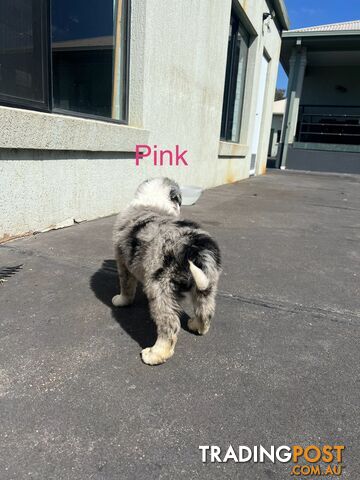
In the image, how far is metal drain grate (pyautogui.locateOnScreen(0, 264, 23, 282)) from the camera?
2.99 metres

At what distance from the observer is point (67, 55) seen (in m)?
4.48

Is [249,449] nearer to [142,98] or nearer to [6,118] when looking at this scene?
[6,118]

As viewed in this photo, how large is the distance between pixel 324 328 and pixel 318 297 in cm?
56

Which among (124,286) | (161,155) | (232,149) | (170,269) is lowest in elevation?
(124,286)

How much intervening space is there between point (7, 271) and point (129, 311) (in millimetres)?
1326

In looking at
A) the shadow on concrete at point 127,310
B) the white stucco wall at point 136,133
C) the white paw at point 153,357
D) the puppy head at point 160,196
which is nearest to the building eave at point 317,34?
the white stucco wall at point 136,133

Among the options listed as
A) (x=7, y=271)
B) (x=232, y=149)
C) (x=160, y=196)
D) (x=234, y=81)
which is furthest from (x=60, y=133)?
(x=234, y=81)

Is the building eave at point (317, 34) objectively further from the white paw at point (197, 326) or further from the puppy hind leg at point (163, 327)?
the puppy hind leg at point (163, 327)

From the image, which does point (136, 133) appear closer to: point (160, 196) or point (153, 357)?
point (160, 196)

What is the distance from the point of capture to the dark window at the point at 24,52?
3.58m

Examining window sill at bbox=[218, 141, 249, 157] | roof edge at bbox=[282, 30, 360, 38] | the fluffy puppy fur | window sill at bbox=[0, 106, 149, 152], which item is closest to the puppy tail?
the fluffy puppy fur

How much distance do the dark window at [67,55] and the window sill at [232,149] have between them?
4899 millimetres

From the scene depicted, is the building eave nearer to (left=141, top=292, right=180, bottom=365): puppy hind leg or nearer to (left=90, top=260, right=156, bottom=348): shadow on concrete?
(left=90, top=260, right=156, bottom=348): shadow on concrete

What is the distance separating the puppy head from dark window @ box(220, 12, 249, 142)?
843 cm
